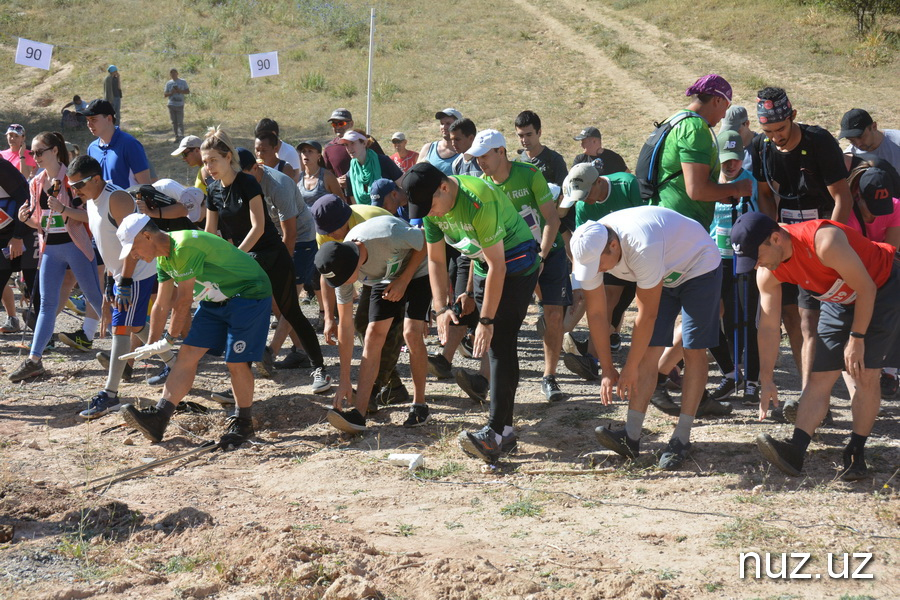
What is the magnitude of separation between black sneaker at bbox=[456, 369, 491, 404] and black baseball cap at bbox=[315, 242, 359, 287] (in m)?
1.28

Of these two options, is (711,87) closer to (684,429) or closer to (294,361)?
(684,429)

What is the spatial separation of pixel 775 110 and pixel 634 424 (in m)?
2.04

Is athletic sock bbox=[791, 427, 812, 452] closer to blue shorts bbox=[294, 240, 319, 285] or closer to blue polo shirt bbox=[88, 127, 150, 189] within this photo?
blue shorts bbox=[294, 240, 319, 285]

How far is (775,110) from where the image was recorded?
525 centimetres

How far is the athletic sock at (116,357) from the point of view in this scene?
6555mm

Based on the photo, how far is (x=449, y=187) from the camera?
491 cm

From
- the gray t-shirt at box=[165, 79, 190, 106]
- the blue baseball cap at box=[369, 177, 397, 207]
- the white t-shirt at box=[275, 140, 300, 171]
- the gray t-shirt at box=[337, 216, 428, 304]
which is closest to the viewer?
the gray t-shirt at box=[337, 216, 428, 304]

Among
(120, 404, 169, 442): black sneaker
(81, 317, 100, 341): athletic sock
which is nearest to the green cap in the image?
(120, 404, 169, 442): black sneaker

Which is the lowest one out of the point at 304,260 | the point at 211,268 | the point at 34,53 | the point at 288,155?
the point at 304,260

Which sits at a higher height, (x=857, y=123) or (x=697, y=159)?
(x=857, y=123)

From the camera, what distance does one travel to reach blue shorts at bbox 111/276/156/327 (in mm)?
6566

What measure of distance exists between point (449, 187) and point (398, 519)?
5.95ft

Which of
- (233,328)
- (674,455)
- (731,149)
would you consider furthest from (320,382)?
(731,149)

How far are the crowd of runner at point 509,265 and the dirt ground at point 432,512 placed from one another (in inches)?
9.0
